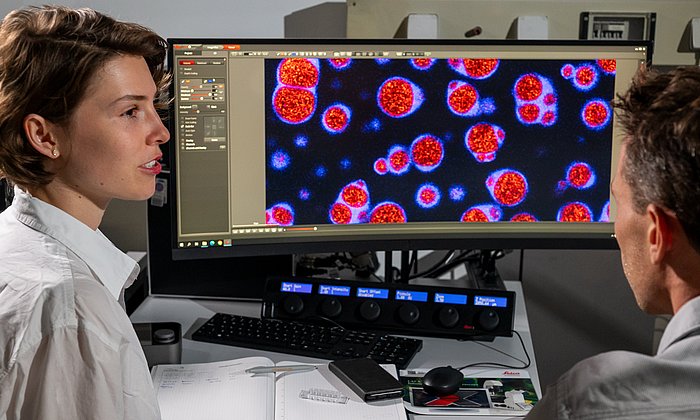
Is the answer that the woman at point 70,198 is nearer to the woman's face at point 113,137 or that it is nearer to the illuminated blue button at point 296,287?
the woman's face at point 113,137

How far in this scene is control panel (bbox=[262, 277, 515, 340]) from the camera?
1789mm

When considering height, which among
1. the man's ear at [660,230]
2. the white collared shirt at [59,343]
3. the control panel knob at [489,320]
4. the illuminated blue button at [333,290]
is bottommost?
the control panel knob at [489,320]

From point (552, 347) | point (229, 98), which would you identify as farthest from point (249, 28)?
point (552, 347)

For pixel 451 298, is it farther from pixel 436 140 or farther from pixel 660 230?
pixel 660 230

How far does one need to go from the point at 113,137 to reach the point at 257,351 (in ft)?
1.98

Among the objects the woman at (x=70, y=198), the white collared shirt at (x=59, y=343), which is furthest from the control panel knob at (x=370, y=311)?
the white collared shirt at (x=59, y=343)

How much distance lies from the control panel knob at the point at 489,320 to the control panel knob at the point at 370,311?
0.67 ft

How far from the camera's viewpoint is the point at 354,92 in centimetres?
179

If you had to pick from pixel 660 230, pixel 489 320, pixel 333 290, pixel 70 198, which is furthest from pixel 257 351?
pixel 660 230

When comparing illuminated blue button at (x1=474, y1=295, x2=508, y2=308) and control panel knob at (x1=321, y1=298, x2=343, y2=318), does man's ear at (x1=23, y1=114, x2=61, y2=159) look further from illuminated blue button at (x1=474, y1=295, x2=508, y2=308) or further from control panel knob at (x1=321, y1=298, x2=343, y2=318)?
illuminated blue button at (x1=474, y1=295, x2=508, y2=308)

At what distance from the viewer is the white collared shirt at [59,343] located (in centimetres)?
105

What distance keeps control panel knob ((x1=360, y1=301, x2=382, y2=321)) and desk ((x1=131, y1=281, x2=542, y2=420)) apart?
0.10m

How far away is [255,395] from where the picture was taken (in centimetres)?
150

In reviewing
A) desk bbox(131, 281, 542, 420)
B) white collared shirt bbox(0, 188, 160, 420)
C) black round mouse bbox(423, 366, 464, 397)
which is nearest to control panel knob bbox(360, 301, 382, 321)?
desk bbox(131, 281, 542, 420)
